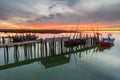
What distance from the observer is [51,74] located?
23453mm

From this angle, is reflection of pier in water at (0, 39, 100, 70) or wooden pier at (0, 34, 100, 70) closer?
reflection of pier in water at (0, 39, 100, 70)

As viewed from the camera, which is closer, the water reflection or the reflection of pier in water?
the water reflection

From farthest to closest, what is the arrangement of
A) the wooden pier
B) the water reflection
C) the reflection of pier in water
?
1. the wooden pier
2. the reflection of pier in water
3. the water reflection

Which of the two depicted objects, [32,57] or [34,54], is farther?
[34,54]

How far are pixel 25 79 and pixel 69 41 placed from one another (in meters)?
28.5

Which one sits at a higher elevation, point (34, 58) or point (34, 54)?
point (34, 54)

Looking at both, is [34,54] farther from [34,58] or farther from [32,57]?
[34,58]

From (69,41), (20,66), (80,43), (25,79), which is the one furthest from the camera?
(80,43)

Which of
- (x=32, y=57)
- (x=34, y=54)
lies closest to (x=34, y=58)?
(x=32, y=57)

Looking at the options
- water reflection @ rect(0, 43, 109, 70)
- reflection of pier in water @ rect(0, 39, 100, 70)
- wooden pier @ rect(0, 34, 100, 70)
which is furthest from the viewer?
wooden pier @ rect(0, 34, 100, 70)

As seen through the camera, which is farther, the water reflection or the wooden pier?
the wooden pier

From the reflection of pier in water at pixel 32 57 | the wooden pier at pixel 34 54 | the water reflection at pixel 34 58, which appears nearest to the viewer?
the water reflection at pixel 34 58

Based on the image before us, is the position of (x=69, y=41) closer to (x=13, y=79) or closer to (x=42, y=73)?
(x=42, y=73)

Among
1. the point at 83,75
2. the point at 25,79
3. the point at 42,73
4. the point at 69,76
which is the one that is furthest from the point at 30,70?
the point at 83,75
